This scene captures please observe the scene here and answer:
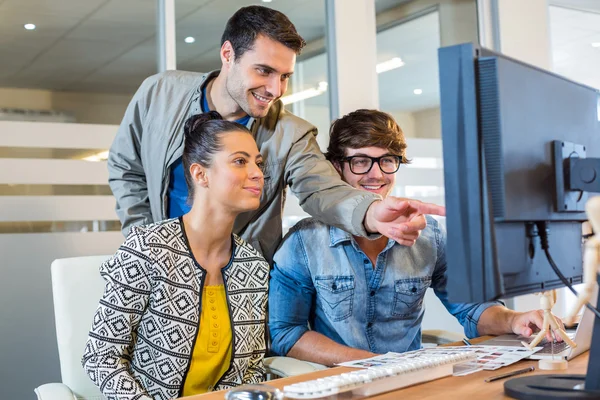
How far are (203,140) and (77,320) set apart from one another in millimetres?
566

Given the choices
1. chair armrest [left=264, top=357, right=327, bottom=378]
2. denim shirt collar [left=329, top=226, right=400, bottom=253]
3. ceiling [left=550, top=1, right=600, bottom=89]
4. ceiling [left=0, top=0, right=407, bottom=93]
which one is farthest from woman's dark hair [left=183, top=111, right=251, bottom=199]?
ceiling [left=550, top=1, right=600, bottom=89]

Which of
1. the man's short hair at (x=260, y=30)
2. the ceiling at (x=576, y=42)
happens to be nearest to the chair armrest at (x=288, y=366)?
the man's short hair at (x=260, y=30)

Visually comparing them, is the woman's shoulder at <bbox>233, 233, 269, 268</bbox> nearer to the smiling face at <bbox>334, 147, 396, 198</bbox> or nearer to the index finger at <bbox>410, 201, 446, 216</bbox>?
the smiling face at <bbox>334, 147, 396, 198</bbox>

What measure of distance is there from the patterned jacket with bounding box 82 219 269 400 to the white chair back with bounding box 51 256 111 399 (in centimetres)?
14

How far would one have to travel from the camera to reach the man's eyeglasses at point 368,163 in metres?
2.15

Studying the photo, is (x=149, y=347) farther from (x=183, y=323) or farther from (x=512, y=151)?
(x=512, y=151)

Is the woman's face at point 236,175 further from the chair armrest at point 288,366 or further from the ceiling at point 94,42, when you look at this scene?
the ceiling at point 94,42

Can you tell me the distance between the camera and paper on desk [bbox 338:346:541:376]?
57.7 inches

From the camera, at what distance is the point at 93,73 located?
10.4ft

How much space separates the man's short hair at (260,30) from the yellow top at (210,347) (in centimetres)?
77

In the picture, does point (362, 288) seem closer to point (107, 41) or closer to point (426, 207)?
point (426, 207)

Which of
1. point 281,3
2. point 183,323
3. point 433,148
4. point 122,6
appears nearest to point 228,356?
point 183,323

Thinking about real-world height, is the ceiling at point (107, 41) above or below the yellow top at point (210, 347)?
above

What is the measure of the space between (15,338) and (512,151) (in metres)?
2.48
